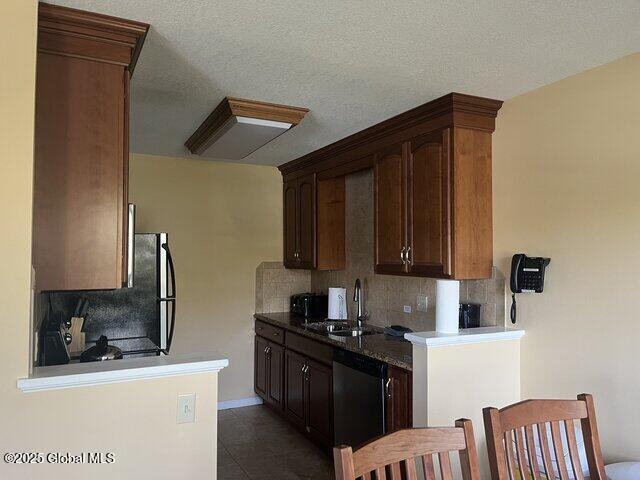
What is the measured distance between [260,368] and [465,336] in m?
2.57

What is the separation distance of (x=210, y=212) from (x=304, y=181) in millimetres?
964

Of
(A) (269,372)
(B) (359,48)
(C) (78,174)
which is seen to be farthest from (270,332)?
(B) (359,48)

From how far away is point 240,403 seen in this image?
468 centimetres

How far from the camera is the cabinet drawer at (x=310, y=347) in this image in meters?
3.37

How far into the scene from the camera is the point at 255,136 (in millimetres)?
3180

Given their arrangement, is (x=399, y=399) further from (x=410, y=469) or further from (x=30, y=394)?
(x=30, y=394)

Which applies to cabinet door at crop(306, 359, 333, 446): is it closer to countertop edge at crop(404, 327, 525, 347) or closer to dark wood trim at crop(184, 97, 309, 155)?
countertop edge at crop(404, 327, 525, 347)

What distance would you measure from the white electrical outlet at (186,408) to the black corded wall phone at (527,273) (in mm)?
1738

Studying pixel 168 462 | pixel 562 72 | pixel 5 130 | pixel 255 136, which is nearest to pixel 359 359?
pixel 168 462

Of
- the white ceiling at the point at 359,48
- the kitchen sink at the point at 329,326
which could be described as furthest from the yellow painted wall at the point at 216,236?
the white ceiling at the point at 359,48

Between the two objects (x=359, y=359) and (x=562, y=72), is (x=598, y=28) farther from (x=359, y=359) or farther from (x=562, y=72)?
(x=359, y=359)

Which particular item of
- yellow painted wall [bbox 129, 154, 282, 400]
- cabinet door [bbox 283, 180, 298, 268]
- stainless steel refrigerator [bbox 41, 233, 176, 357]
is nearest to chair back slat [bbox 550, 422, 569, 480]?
stainless steel refrigerator [bbox 41, 233, 176, 357]

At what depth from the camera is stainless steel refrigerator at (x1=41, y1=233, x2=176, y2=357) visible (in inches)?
130

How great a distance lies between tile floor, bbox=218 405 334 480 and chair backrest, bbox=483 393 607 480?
2.01m
